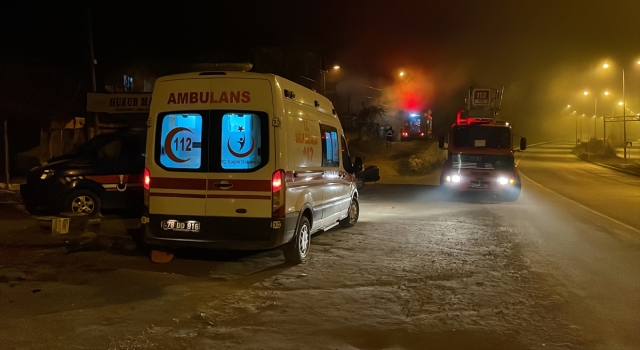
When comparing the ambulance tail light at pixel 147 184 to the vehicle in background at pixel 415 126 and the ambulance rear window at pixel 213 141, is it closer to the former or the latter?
the ambulance rear window at pixel 213 141

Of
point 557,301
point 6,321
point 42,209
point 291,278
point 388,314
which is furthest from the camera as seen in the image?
point 42,209

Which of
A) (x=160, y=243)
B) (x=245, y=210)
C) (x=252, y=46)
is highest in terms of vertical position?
(x=252, y=46)

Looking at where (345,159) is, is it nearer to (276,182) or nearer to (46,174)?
(276,182)

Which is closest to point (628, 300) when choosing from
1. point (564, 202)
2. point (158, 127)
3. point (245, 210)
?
point (245, 210)

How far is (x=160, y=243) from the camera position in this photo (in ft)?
24.9

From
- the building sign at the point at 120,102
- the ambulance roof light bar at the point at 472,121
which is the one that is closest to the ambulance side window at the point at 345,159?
the building sign at the point at 120,102

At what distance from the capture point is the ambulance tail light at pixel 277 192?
7.20 metres

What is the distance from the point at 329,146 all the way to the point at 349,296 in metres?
3.65

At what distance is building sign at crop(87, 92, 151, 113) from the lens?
563 inches

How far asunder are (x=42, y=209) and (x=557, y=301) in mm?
10408

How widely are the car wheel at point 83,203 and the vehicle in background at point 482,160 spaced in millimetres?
10611

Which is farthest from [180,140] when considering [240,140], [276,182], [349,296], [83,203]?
[83,203]

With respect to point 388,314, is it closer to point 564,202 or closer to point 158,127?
point 158,127

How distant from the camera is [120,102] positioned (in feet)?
47.4
